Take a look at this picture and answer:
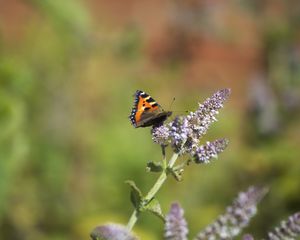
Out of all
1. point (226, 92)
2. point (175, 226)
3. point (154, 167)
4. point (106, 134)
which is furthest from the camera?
point (106, 134)

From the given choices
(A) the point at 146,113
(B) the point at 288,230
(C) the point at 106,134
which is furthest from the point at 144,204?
(C) the point at 106,134

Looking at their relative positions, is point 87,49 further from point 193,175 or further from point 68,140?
point 193,175

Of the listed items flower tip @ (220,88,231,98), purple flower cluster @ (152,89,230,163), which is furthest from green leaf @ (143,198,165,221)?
flower tip @ (220,88,231,98)

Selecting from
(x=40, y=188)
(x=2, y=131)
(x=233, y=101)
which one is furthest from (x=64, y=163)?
(x=233, y=101)

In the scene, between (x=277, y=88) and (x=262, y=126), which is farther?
(x=277, y=88)

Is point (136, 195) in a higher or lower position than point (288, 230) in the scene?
higher

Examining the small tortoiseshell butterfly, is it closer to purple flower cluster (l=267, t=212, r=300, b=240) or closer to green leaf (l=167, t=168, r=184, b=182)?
green leaf (l=167, t=168, r=184, b=182)

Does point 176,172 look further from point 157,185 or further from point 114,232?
point 114,232
